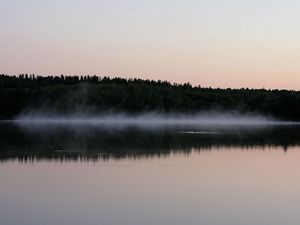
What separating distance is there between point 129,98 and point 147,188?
3514 inches

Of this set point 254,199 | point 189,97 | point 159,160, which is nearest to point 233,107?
point 189,97

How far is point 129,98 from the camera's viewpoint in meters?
101

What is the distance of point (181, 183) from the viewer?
1230 centimetres

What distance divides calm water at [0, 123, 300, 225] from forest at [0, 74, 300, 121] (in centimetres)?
7436

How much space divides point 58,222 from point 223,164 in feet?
29.0

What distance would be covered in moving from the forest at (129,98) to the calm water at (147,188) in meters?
74.4

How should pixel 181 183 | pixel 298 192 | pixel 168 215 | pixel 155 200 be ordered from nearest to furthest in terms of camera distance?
pixel 168 215 → pixel 155 200 → pixel 298 192 → pixel 181 183

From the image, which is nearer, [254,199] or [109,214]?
[109,214]

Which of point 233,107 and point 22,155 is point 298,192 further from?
point 233,107

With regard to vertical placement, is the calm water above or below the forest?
below

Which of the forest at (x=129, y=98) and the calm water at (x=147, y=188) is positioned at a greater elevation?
the forest at (x=129, y=98)

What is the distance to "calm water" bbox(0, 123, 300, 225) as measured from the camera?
877 centimetres

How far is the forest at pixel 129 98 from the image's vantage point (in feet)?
313

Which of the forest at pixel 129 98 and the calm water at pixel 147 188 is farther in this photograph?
the forest at pixel 129 98
